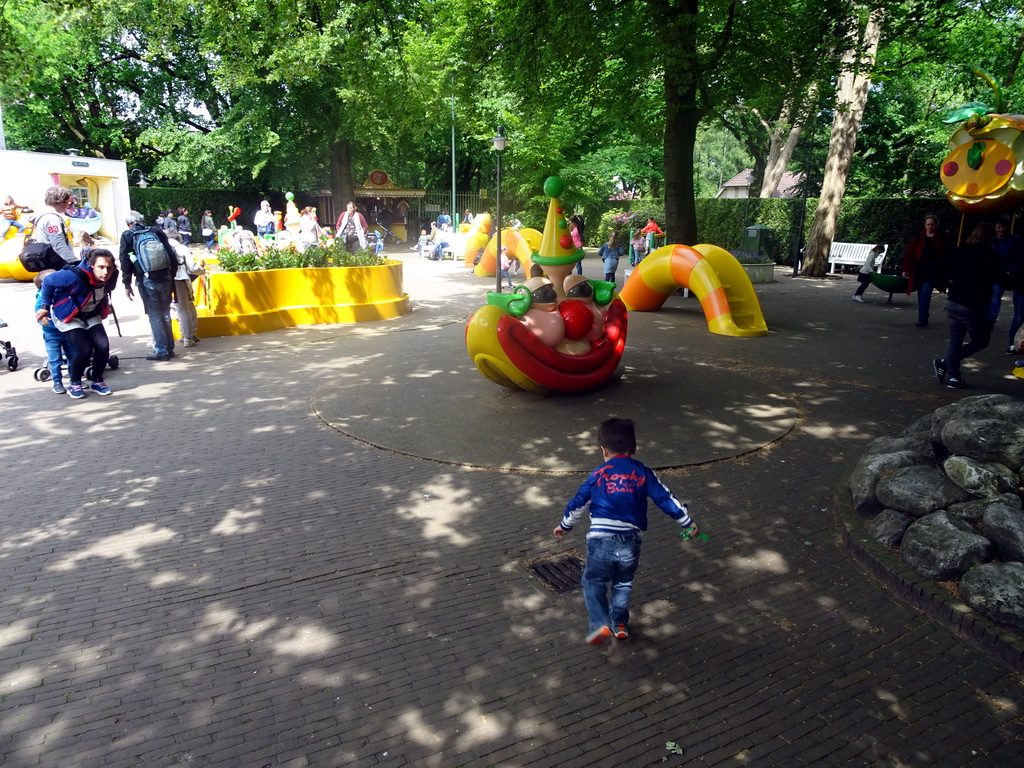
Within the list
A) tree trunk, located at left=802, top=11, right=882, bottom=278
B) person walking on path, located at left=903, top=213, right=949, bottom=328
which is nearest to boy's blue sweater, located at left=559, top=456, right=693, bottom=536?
person walking on path, located at left=903, top=213, right=949, bottom=328

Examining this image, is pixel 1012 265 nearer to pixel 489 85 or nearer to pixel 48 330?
pixel 48 330

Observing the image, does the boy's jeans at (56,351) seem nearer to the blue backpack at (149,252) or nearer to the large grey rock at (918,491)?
the blue backpack at (149,252)

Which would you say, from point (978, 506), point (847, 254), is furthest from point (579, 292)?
point (847, 254)

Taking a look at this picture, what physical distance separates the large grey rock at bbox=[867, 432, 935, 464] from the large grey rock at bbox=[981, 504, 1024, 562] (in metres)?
0.89

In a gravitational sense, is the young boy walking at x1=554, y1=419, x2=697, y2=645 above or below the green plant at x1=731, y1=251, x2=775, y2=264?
below

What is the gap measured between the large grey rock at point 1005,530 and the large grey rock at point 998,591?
11 centimetres

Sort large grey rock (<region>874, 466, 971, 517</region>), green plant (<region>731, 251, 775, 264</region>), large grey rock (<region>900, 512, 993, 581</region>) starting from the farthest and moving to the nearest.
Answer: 1. green plant (<region>731, 251, 775, 264</region>)
2. large grey rock (<region>874, 466, 971, 517</region>)
3. large grey rock (<region>900, 512, 993, 581</region>)

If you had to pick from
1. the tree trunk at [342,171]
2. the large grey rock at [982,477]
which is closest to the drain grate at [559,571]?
the large grey rock at [982,477]

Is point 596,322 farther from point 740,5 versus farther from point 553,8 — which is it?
point 740,5

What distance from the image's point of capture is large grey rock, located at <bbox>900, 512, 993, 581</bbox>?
413cm

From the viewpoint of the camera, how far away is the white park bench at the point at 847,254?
21312 mm

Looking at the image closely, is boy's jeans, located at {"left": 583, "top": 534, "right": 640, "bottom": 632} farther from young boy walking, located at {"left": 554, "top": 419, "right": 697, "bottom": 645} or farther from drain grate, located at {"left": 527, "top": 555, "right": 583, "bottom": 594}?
drain grate, located at {"left": 527, "top": 555, "right": 583, "bottom": 594}

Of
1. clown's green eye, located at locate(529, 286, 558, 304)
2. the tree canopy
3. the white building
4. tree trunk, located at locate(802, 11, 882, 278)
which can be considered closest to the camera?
clown's green eye, located at locate(529, 286, 558, 304)

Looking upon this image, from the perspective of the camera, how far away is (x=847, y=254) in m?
21.7
